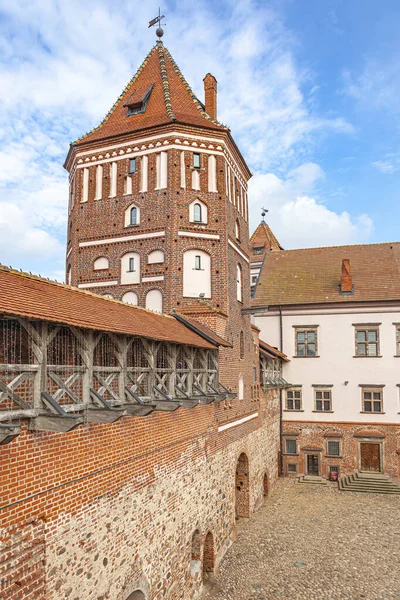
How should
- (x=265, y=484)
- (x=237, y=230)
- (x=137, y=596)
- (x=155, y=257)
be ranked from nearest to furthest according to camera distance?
(x=137, y=596) < (x=155, y=257) < (x=237, y=230) < (x=265, y=484)

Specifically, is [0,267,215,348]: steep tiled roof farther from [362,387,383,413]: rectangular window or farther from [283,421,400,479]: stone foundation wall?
[362,387,383,413]: rectangular window

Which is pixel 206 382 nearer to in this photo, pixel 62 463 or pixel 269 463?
pixel 62 463

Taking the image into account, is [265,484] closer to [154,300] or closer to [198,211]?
[154,300]

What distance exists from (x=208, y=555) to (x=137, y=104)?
15.6 m

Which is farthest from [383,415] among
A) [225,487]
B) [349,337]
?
[225,487]

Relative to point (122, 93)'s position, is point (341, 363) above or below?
below

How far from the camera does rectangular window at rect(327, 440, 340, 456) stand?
2434 centimetres

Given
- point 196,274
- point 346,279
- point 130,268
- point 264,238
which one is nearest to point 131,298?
point 130,268

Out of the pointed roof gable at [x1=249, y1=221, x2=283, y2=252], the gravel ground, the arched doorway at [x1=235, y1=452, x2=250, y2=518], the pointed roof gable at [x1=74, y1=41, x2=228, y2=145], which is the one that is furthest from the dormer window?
the pointed roof gable at [x1=249, y1=221, x2=283, y2=252]

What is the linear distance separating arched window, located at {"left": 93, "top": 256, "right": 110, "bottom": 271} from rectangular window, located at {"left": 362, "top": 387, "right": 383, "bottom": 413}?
15.8m

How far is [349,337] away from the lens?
25.0 m

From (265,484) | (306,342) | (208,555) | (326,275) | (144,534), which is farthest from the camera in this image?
(326,275)

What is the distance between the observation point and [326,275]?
89.5ft

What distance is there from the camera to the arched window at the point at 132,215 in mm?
16250
